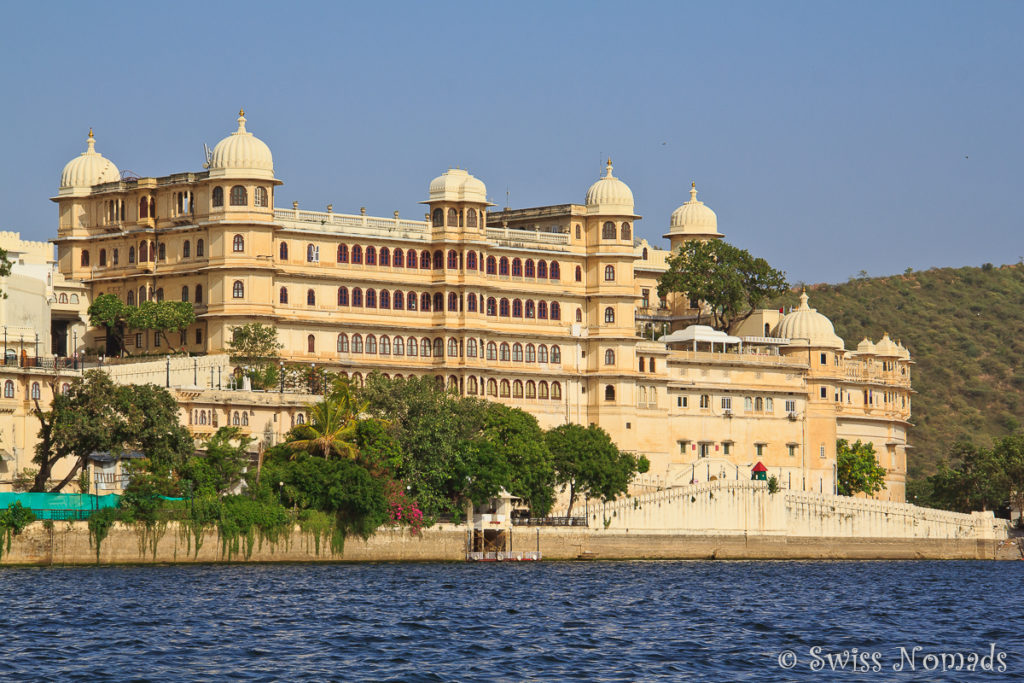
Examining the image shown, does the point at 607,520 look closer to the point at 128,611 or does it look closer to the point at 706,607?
the point at 706,607

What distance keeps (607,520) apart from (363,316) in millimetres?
20494

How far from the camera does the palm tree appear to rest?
9206cm

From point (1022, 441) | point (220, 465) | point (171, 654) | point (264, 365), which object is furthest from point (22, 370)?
point (1022, 441)

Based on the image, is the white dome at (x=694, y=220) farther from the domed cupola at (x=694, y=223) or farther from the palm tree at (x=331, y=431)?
the palm tree at (x=331, y=431)

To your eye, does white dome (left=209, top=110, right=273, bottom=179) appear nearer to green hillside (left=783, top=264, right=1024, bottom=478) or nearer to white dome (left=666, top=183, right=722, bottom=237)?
white dome (left=666, top=183, right=722, bottom=237)

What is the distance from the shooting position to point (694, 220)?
138m

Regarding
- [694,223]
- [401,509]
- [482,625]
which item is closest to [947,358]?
[694,223]

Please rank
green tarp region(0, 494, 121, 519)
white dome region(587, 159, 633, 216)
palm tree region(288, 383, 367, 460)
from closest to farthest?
1. green tarp region(0, 494, 121, 519)
2. palm tree region(288, 383, 367, 460)
3. white dome region(587, 159, 633, 216)

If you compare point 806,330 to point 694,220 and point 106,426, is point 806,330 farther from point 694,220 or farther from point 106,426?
point 106,426

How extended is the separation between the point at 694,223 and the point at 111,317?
44.2 meters

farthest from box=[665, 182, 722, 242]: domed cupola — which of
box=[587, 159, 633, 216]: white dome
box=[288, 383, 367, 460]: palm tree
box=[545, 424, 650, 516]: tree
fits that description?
box=[288, 383, 367, 460]: palm tree

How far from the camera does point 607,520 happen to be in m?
102

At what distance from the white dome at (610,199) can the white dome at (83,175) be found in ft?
92.4

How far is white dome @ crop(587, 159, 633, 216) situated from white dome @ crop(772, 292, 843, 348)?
15.5 meters
